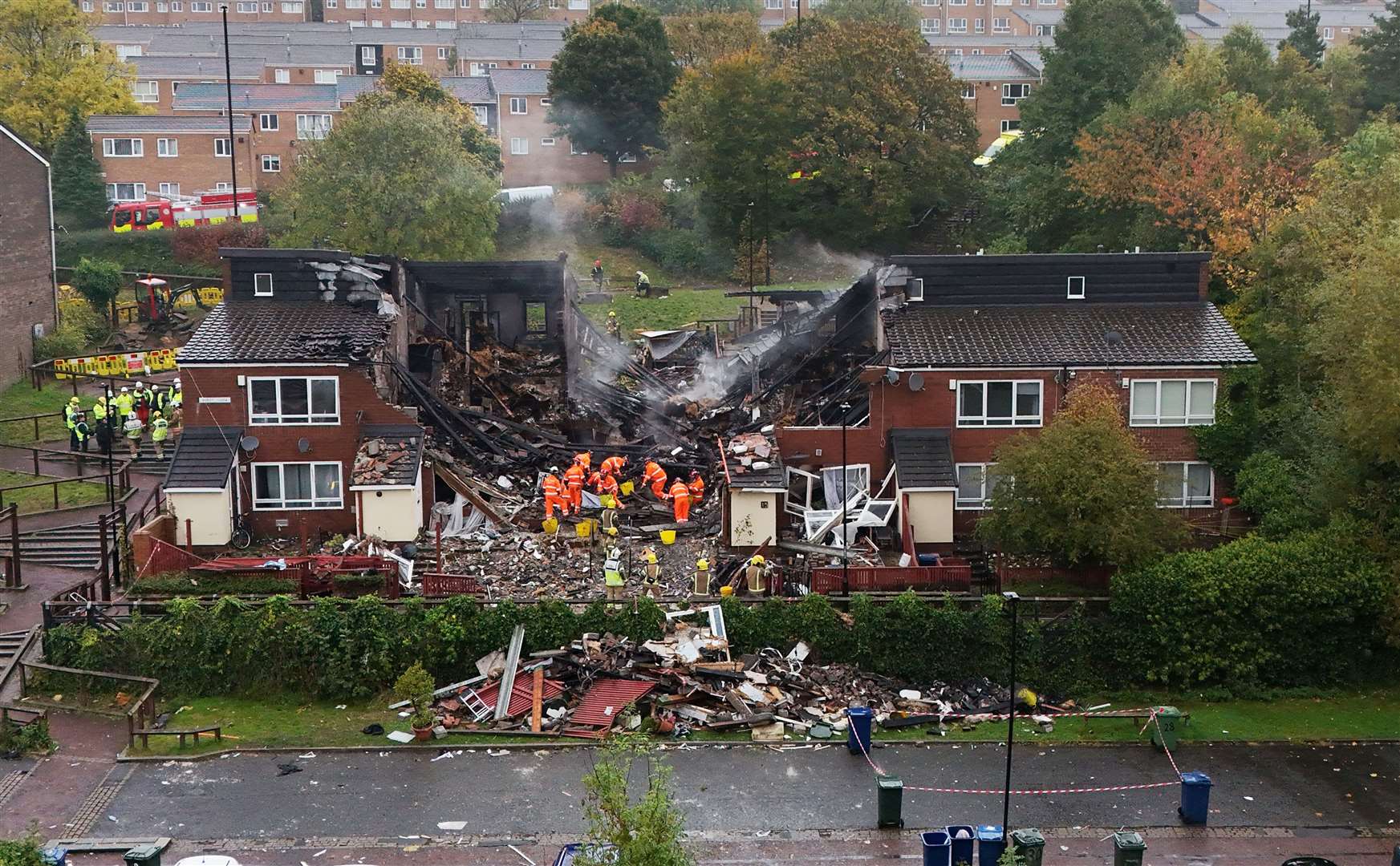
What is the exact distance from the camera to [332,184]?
65.6m

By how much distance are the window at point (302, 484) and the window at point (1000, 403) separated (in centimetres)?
1596

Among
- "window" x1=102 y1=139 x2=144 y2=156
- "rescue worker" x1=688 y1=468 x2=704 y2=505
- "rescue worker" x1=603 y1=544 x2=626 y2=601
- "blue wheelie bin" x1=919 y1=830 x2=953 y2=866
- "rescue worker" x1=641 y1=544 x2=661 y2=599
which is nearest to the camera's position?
"blue wheelie bin" x1=919 y1=830 x2=953 y2=866

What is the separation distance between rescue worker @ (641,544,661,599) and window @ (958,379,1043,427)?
8667mm

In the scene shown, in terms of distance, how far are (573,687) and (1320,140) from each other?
40.8 m


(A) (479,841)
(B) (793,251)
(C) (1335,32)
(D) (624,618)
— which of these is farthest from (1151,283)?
(C) (1335,32)

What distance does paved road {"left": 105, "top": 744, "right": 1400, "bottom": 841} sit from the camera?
30.9 meters

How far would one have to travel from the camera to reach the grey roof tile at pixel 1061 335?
143 feet

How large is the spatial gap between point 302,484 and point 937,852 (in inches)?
849

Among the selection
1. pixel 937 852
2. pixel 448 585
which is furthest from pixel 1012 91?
pixel 937 852

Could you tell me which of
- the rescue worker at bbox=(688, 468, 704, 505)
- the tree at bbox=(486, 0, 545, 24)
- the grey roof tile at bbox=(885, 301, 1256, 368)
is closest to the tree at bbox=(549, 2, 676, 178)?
the grey roof tile at bbox=(885, 301, 1256, 368)

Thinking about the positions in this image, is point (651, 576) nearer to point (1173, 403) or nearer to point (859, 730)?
point (859, 730)

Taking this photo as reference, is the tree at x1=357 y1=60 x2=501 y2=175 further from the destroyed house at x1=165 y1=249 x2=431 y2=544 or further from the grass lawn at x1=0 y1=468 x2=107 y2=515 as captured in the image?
the destroyed house at x1=165 y1=249 x2=431 y2=544

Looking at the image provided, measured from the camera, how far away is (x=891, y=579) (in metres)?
38.5

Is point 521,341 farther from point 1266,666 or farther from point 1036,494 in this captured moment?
point 1266,666
